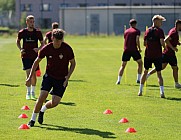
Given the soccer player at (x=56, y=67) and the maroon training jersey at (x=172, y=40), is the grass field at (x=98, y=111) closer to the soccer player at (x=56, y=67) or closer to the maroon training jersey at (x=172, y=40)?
the soccer player at (x=56, y=67)

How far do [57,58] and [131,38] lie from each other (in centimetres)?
800

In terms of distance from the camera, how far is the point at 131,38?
61.4 ft

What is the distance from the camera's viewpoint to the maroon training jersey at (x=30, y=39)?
15102 millimetres

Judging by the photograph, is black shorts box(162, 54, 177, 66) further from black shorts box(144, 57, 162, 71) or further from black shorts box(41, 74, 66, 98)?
black shorts box(41, 74, 66, 98)

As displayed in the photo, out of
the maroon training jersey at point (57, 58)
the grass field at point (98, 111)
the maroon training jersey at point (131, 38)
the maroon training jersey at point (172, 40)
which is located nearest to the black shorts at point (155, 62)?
the grass field at point (98, 111)

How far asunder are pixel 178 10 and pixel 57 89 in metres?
57.5

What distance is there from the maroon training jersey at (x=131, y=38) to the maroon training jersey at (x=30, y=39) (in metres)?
4.40

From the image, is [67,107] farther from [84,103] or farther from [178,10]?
[178,10]

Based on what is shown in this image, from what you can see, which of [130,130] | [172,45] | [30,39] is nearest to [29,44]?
[30,39]

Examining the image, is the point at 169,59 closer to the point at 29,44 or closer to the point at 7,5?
the point at 29,44

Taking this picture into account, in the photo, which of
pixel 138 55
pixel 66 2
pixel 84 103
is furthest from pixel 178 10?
pixel 84 103

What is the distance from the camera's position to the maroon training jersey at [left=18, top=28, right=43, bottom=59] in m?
15.1

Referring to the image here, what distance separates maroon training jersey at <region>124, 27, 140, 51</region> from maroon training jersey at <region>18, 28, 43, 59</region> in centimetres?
440

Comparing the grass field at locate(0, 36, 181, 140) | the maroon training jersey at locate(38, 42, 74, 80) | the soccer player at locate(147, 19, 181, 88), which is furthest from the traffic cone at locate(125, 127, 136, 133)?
the soccer player at locate(147, 19, 181, 88)
